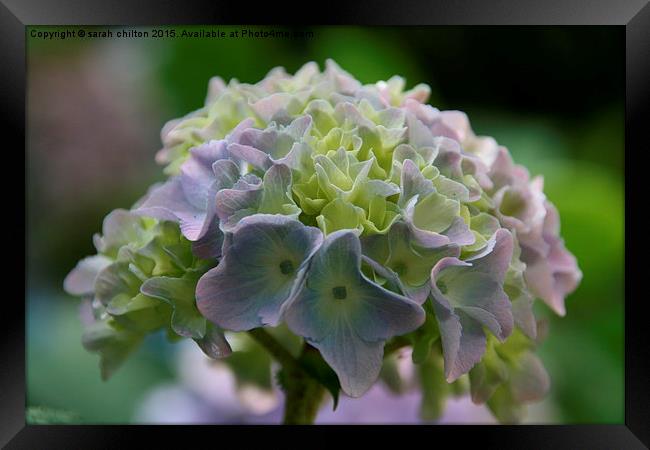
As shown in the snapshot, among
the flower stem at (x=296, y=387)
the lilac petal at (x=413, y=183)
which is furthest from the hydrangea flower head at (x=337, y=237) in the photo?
the flower stem at (x=296, y=387)

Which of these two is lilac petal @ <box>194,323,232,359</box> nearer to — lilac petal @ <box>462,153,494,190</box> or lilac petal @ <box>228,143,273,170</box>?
lilac petal @ <box>228,143,273,170</box>

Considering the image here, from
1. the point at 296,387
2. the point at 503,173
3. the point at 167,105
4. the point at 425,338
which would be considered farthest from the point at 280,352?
the point at 167,105

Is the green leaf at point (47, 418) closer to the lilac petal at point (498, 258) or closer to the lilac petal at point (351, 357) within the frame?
the lilac petal at point (351, 357)

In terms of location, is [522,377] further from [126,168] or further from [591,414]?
[126,168]

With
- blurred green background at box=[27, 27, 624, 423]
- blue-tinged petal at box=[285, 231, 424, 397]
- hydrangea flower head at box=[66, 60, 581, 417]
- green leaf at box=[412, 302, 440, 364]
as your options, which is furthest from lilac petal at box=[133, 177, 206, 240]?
blurred green background at box=[27, 27, 624, 423]

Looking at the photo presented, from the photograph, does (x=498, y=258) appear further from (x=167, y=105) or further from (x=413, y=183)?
(x=167, y=105)

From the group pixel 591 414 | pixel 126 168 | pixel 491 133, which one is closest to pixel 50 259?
pixel 126 168

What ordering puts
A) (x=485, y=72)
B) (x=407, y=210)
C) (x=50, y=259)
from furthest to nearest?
(x=485, y=72), (x=50, y=259), (x=407, y=210)
